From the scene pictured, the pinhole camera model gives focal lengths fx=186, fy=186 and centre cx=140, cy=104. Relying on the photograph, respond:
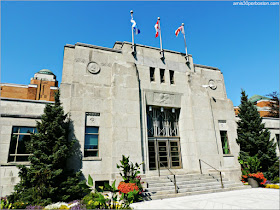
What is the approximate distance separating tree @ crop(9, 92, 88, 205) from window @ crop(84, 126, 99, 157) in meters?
1.54

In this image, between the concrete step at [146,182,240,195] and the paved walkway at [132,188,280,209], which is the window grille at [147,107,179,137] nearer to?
the concrete step at [146,182,240,195]

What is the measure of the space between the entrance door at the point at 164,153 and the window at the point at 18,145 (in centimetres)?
843

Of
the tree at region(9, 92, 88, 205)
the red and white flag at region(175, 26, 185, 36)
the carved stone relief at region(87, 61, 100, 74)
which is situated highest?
the red and white flag at region(175, 26, 185, 36)

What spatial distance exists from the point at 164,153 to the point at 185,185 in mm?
3406

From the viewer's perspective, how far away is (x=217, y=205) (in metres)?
8.44

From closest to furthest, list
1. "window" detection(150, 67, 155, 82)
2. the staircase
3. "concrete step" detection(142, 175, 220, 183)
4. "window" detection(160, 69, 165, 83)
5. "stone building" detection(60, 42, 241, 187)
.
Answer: the staircase < "concrete step" detection(142, 175, 220, 183) < "stone building" detection(60, 42, 241, 187) < "window" detection(150, 67, 155, 82) < "window" detection(160, 69, 165, 83)

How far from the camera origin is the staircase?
1059cm

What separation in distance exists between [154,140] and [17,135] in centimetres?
938

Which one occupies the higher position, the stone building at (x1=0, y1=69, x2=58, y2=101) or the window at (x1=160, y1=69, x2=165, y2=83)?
the stone building at (x1=0, y1=69, x2=58, y2=101)

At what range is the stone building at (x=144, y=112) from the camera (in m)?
12.7

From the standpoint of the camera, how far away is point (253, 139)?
1559 cm

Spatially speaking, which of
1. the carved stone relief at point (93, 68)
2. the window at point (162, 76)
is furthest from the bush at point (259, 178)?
the carved stone relief at point (93, 68)

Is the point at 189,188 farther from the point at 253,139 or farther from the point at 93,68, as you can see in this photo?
the point at 93,68

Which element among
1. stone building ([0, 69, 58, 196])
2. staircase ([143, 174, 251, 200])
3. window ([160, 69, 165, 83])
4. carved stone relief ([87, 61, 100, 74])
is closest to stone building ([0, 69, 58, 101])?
carved stone relief ([87, 61, 100, 74])
